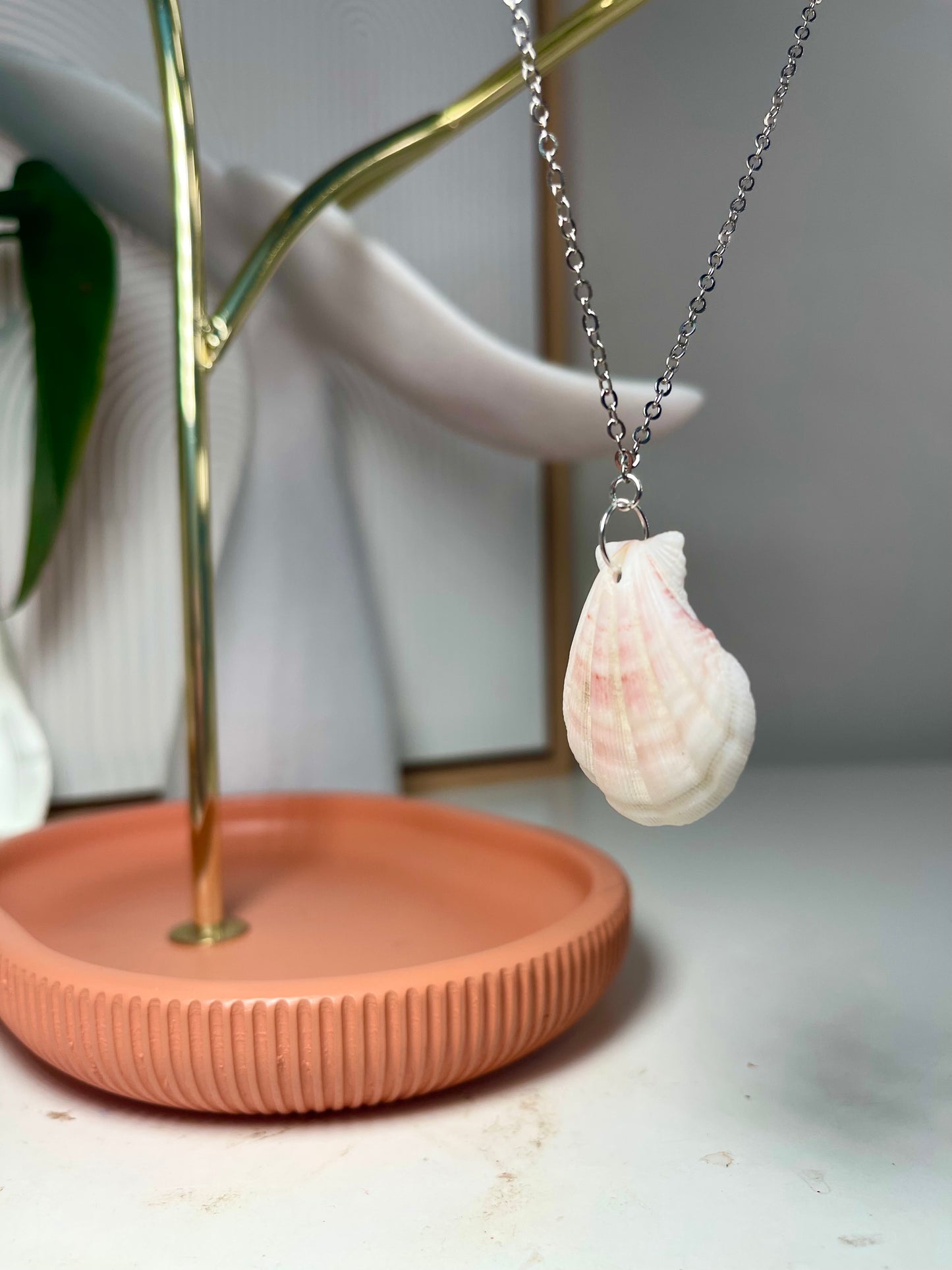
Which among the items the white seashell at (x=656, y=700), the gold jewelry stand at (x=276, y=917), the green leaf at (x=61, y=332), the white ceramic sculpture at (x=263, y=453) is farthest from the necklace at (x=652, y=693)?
the green leaf at (x=61, y=332)

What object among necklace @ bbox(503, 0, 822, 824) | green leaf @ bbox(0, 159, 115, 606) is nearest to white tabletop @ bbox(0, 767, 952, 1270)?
necklace @ bbox(503, 0, 822, 824)

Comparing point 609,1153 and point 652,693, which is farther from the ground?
point 652,693

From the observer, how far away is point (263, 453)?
785 millimetres

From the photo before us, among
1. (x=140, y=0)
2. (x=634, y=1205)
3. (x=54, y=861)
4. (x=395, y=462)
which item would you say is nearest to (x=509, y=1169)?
(x=634, y=1205)

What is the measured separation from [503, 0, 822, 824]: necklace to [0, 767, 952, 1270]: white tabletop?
115mm

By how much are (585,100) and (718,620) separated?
46 centimetres

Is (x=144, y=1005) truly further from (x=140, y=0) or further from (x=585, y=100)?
(x=585, y=100)

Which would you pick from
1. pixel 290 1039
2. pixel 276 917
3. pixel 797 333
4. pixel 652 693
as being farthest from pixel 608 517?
pixel 797 333

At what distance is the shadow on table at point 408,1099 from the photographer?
38 centimetres

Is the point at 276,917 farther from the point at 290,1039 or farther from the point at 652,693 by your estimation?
the point at 652,693

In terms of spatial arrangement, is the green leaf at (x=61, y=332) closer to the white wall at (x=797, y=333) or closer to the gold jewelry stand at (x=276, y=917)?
the gold jewelry stand at (x=276, y=917)

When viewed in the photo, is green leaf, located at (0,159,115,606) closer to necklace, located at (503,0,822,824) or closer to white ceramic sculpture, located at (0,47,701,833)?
white ceramic sculpture, located at (0,47,701,833)

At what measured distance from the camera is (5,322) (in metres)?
0.77

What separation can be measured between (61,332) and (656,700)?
593mm
